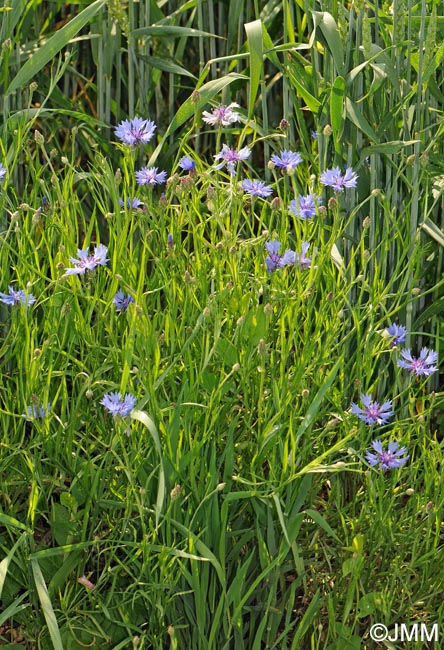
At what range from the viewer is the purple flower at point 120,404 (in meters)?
1.34

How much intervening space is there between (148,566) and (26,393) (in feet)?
0.93

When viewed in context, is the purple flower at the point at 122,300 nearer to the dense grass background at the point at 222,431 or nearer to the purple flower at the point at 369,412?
the dense grass background at the point at 222,431

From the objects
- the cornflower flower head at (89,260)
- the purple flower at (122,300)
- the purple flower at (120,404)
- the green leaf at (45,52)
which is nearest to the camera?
the purple flower at (120,404)

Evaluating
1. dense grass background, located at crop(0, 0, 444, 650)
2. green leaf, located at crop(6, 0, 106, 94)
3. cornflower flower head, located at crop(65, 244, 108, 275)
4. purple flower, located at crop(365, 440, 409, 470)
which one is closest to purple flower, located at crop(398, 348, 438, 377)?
dense grass background, located at crop(0, 0, 444, 650)

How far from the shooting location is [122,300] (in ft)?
5.18

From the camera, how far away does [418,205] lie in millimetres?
1850

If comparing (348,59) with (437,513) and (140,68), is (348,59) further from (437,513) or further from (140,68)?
(437,513)

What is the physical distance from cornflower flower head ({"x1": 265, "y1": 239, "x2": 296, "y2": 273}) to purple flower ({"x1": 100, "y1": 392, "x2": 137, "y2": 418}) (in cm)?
30

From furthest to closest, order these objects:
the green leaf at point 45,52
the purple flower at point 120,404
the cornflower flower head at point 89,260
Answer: the green leaf at point 45,52
the cornflower flower head at point 89,260
the purple flower at point 120,404

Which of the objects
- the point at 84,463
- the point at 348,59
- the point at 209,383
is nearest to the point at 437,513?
the point at 209,383

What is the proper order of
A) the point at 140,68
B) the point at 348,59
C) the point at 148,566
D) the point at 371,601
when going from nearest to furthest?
the point at 148,566
the point at 371,601
the point at 348,59
the point at 140,68

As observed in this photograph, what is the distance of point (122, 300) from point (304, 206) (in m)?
0.31

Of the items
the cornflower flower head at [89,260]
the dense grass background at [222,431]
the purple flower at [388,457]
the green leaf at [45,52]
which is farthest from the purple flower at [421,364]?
the green leaf at [45,52]

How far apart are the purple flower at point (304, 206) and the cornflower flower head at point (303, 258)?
47 millimetres
